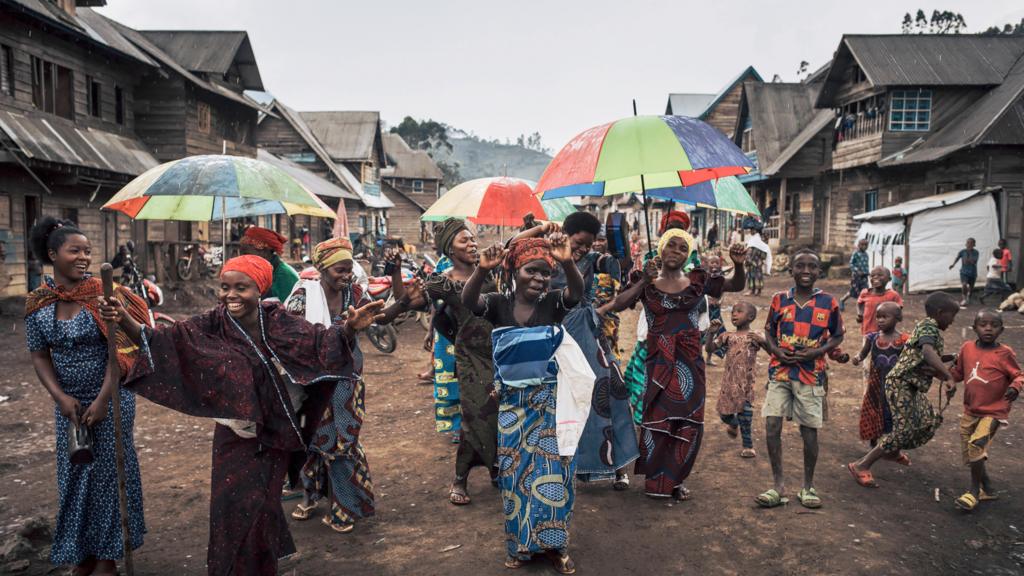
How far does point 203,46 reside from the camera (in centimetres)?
2255

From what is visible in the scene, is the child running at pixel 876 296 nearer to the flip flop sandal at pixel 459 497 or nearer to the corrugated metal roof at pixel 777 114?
the flip flop sandal at pixel 459 497

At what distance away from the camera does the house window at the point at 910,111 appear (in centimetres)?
2078

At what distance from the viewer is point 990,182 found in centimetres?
1784

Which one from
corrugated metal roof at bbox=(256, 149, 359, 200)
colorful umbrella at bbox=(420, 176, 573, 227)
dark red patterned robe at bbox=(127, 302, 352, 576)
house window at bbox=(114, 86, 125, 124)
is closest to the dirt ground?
dark red patterned robe at bbox=(127, 302, 352, 576)

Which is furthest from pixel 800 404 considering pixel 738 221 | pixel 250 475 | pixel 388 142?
pixel 388 142

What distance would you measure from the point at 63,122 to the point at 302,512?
51.4ft

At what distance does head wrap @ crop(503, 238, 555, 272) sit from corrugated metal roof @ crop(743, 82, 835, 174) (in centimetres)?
2592

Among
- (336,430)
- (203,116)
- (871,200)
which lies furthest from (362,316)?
(871,200)

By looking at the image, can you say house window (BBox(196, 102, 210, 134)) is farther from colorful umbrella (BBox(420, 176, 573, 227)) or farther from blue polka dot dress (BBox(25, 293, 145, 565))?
blue polka dot dress (BBox(25, 293, 145, 565))

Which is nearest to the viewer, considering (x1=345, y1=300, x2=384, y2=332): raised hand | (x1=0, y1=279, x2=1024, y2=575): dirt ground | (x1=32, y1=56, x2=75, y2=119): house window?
(x1=345, y1=300, x2=384, y2=332): raised hand

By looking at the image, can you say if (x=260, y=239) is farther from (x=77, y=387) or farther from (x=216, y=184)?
(x=77, y=387)

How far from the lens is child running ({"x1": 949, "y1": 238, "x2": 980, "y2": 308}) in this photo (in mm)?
15883

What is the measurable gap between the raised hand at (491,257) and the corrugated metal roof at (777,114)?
26144 mm

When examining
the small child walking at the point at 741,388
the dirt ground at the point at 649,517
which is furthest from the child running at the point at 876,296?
the small child walking at the point at 741,388
